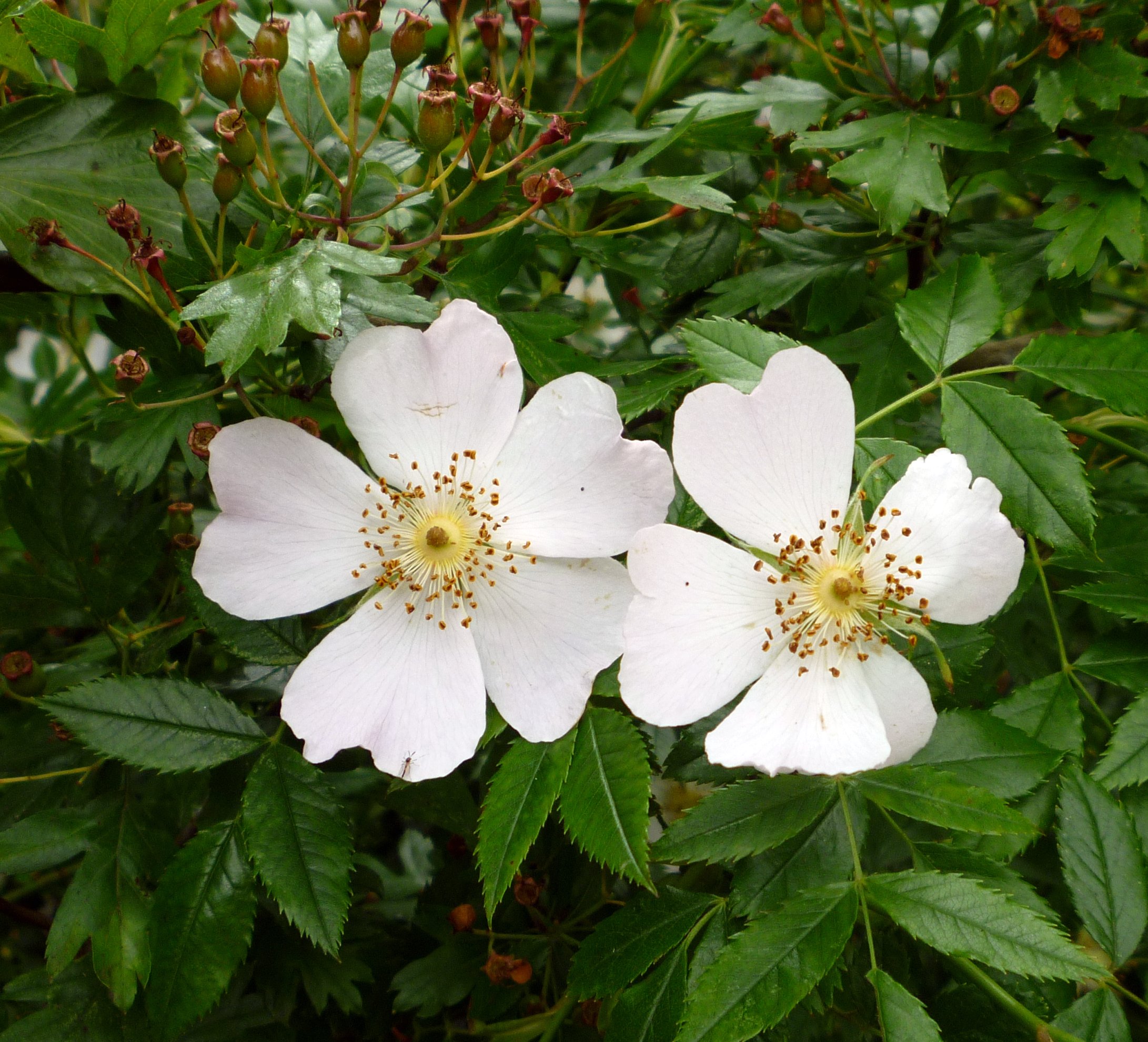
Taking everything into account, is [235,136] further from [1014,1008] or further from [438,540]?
[1014,1008]

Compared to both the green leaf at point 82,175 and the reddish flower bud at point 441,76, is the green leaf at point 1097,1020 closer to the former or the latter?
the reddish flower bud at point 441,76

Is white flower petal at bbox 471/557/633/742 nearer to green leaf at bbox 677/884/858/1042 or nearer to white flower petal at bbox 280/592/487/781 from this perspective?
white flower petal at bbox 280/592/487/781

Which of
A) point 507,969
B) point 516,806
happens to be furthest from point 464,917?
point 516,806

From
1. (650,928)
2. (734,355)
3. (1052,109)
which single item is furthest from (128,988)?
(1052,109)

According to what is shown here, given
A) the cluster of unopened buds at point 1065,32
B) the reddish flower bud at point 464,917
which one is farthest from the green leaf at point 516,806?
the cluster of unopened buds at point 1065,32

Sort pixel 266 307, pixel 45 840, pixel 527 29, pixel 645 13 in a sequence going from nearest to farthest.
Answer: pixel 266 307
pixel 45 840
pixel 527 29
pixel 645 13

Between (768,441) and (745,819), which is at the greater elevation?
(768,441)

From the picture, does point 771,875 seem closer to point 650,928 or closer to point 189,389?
point 650,928
